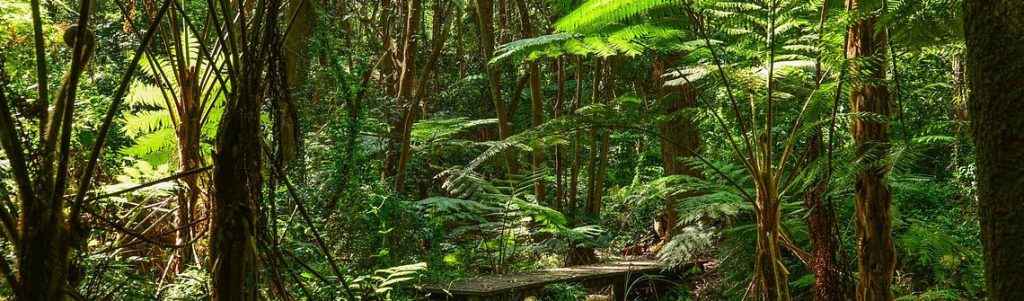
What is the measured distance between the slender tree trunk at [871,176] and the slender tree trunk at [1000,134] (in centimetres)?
127

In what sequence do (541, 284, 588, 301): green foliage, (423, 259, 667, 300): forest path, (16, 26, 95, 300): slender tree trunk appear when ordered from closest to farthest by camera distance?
(16, 26, 95, 300): slender tree trunk < (423, 259, 667, 300): forest path < (541, 284, 588, 301): green foliage

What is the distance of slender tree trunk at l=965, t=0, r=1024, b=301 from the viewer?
1395 mm

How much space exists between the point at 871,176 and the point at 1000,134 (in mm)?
1444

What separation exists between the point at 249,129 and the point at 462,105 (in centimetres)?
1038

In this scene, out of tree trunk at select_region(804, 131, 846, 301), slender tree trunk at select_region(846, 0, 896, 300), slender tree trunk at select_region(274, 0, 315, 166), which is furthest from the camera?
slender tree trunk at select_region(274, 0, 315, 166)

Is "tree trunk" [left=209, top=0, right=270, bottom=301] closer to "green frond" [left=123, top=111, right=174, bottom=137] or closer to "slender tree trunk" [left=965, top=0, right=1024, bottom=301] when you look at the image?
"slender tree trunk" [left=965, top=0, right=1024, bottom=301]

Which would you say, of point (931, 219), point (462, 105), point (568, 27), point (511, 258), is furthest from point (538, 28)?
point (568, 27)

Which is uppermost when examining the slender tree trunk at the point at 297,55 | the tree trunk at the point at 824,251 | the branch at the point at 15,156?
the slender tree trunk at the point at 297,55

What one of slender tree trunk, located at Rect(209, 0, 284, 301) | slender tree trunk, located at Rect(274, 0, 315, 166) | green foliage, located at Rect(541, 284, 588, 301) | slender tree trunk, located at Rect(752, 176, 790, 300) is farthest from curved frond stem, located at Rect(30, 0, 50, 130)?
green foliage, located at Rect(541, 284, 588, 301)

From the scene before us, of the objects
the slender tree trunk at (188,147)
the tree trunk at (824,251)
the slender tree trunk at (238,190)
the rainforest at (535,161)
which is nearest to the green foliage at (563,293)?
the rainforest at (535,161)

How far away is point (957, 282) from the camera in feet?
14.8

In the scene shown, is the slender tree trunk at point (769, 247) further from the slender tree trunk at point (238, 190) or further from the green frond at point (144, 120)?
the green frond at point (144, 120)

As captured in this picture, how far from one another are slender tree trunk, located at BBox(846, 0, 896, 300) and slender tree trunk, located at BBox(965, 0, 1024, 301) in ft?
4.17

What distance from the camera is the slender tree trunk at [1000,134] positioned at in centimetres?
139
